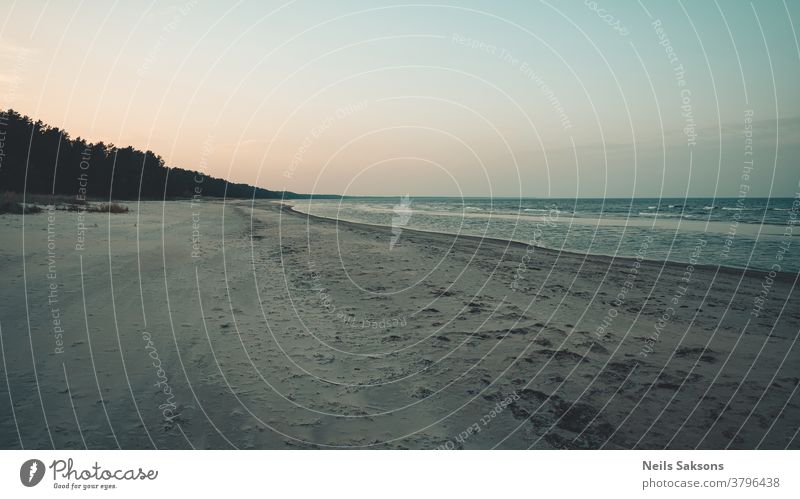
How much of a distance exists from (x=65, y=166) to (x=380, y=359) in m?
60.2

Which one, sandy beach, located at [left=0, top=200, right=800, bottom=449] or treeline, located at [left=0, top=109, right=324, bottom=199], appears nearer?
sandy beach, located at [left=0, top=200, right=800, bottom=449]

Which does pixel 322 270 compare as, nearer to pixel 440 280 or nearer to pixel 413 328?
pixel 440 280

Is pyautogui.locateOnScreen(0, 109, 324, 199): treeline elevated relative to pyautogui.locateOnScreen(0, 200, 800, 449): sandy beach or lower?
elevated

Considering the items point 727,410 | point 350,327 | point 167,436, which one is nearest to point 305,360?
point 350,327

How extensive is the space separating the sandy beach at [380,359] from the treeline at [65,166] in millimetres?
23787

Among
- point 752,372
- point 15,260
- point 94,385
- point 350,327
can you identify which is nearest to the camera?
point 94,385

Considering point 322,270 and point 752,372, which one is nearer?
point 752,372

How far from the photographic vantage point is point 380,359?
7.36 meters

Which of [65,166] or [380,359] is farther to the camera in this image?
[65,166]

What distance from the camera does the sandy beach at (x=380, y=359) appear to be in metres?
5.08

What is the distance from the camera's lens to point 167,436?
474cm

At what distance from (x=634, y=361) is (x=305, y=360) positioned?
590 centimetres

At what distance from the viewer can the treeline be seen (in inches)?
1550

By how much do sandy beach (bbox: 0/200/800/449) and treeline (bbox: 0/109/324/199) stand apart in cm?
2379
